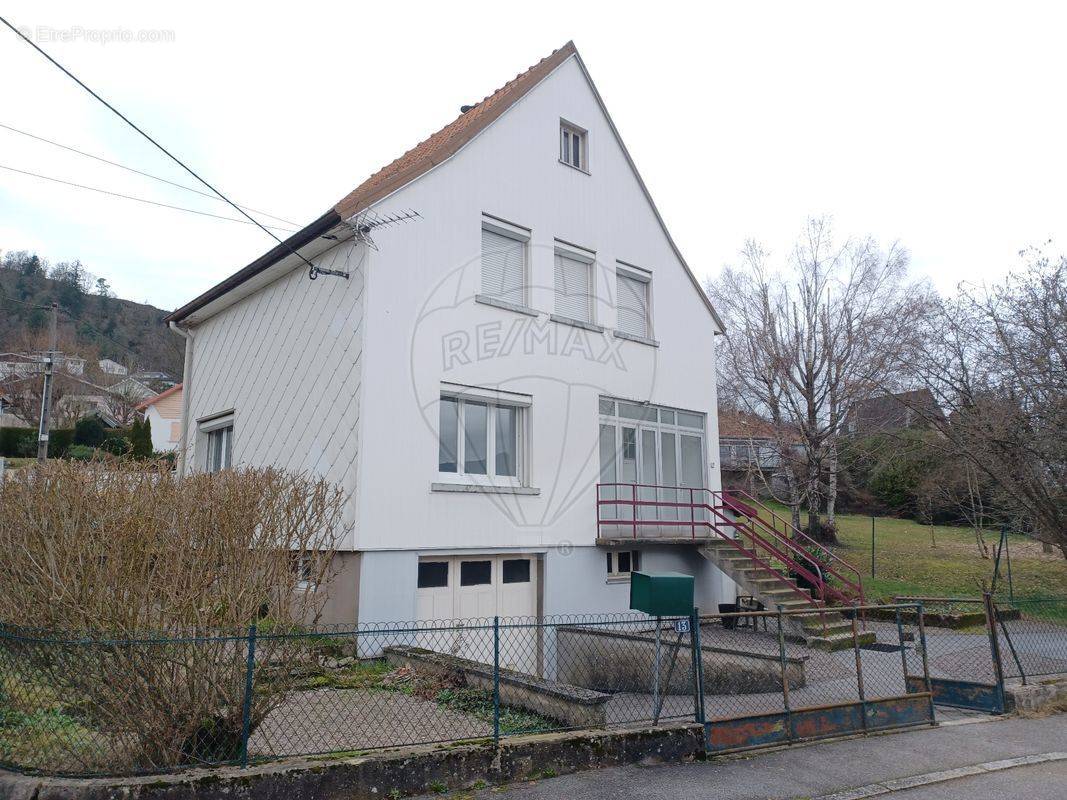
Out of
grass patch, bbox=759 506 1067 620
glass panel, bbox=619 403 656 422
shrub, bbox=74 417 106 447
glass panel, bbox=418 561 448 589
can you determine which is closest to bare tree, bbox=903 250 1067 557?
grass patch, bbox=759 506 1067 620

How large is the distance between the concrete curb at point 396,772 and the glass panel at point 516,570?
19.8ft

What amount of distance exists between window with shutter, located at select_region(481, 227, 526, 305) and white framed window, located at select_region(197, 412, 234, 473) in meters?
5.94

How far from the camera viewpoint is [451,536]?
38.3ft

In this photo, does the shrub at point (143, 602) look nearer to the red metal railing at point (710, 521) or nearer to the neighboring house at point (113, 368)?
the red metal railing at point (710, 521)

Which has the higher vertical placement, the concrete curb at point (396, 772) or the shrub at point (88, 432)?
the shrub at point (88, 432)

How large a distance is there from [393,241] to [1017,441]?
12.8m

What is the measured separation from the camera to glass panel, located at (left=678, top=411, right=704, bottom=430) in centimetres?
1661

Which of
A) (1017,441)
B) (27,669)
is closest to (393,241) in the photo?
(27,669)

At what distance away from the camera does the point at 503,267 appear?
13.5 metres

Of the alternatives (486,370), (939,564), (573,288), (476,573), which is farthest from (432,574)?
(939,564)

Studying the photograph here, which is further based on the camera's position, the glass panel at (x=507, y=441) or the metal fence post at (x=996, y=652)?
the glass panel at (x=507, y=441)

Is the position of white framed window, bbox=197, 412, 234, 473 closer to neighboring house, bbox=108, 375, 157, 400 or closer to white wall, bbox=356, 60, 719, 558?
white wall, bbox=356, 60, 719, 558

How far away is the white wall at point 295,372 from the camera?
11.4 m

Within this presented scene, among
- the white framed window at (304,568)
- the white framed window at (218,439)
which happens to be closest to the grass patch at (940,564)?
the white framed window at (304,568)
